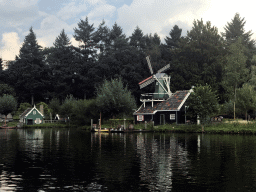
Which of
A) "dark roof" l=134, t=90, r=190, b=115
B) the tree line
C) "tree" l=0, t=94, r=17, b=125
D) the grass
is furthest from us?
"tree" l=0, t=94, r=17, b=125

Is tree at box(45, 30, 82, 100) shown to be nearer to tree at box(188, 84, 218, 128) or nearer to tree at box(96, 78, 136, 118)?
tree at box(96, 78, 136, 118)

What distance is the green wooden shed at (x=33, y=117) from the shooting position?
94.9 metres

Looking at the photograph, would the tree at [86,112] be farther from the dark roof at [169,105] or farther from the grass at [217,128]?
the grass at [217,128]

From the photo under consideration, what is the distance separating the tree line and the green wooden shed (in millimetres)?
19810

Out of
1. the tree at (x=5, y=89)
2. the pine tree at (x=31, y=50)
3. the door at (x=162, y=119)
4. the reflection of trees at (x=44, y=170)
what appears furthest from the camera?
the pine tree at (x=31, y=50)

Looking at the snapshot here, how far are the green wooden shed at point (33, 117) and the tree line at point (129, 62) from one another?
780 inches

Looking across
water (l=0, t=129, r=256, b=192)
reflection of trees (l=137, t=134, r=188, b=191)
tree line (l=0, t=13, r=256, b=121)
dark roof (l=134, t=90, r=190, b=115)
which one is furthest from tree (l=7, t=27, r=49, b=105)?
reflection of trees (l=137, t=134, r=188, b=191)

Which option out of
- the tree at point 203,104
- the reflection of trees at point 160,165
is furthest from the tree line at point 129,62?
the reflection of trees at point 160,165

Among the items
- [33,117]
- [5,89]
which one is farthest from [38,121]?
[5,89]

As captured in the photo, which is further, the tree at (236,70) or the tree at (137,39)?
the tree at (137,39)

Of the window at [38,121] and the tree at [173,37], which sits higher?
the tree at [173,37]

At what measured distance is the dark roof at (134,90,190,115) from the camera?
66.5 metres

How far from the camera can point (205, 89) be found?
193 feet

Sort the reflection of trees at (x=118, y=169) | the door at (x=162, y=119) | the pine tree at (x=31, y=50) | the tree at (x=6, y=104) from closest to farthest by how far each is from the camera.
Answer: the reflection of trees at (x=118, y=169) → the door at (x=162, y=119) → the tree at (x=6, y=104) → the pine tree at (x=31, y=50)
